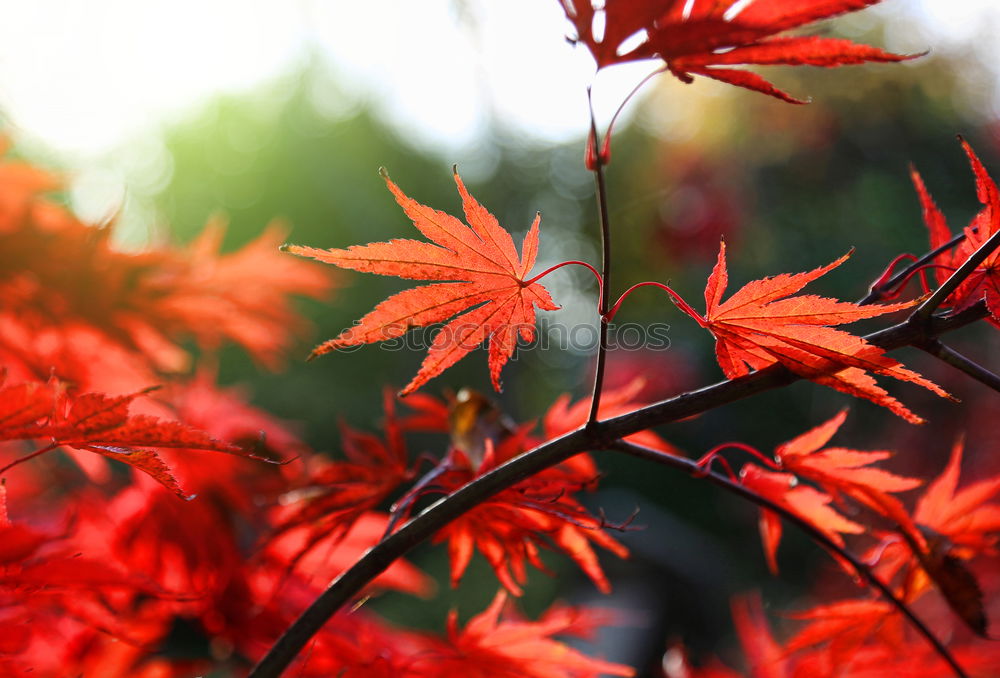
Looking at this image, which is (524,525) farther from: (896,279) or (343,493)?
(896,279)

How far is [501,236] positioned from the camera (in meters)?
0.44

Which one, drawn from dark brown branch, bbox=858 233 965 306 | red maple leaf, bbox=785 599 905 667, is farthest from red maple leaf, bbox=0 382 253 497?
red maple leaf, bbox=785 599 905 667

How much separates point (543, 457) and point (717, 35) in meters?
0.27

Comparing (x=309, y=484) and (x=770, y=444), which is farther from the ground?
(x=309, y=484)

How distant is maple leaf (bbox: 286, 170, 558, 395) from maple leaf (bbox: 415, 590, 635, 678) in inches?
11.7

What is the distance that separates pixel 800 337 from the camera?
39 cm

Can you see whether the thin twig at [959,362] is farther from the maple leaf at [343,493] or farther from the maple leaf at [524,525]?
the maple leaf at [343,493]

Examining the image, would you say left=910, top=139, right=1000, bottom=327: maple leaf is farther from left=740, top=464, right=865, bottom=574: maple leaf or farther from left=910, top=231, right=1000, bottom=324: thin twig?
left=740, top=464, right=865, bottom=574: maple leaf

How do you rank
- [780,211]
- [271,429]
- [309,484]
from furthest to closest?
[780,211]
[271,429]
[309,484]

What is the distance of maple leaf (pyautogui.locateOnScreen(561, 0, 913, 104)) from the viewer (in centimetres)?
36

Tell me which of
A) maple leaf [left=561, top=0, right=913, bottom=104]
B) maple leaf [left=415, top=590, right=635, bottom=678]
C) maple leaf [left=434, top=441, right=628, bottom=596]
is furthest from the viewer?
maple leaf [left=415, top=590, right=635, bottom=678]

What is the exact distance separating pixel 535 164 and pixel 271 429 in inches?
255

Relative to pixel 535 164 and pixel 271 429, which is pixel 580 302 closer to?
pixel 535 164

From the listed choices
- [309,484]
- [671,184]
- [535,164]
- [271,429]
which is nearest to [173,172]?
[535,164]
